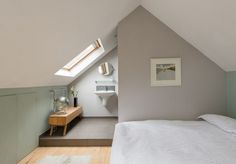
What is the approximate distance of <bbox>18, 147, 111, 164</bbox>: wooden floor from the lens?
8.94 feet

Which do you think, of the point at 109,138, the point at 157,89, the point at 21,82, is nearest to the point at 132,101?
the point at 157,89

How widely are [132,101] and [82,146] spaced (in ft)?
3.94

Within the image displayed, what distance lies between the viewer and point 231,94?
3.07 meters

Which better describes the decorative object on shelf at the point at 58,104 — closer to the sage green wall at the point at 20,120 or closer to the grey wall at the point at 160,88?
the sage green wall at the point at 20,120

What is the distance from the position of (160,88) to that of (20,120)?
2313 mm

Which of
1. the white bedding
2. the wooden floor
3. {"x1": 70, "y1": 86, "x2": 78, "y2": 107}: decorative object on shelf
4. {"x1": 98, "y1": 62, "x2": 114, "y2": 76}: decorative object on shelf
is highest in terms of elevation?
{"x1": 98, "y1": 62, "x2": 114, "y2": 76}: decorative object on shelf

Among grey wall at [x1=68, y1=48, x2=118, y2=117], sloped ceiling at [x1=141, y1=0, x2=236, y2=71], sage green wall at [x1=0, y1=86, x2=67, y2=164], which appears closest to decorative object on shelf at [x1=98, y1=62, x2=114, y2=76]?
grey wall at [x1=68, y1=48, x2=118, y2=117]

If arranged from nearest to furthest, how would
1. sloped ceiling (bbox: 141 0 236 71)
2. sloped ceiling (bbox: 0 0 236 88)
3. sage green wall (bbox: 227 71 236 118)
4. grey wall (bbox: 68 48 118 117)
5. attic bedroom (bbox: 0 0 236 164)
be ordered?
sloped ceiling (bbox: 0 0 236 88) < attic bedroom (bbox: 0 0 236 164) < sloped ceiling (bbox: 141 0 236 71) < sage green wall (bbox: 227 71 236 118) < grey wall (bbox: 68 48 118 117)

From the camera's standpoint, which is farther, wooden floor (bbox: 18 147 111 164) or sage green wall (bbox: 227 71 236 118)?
sage green wall (bbox: 227 71 236 118)

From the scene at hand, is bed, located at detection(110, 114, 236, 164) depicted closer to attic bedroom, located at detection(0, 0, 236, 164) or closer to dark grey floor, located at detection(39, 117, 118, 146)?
attic bedroom, located at detection(0, 0, 236, 164)

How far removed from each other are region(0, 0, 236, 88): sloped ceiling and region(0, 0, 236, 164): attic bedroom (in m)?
0.01

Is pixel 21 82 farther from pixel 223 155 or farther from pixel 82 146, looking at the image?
pixel 223 155

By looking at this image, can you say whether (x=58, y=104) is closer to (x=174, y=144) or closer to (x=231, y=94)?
(x=174, y=144)

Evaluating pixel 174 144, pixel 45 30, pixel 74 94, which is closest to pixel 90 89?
pixel 74 94
